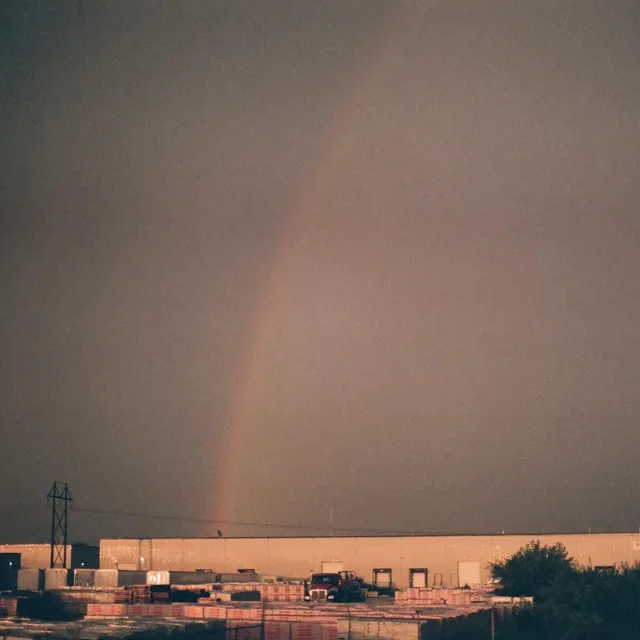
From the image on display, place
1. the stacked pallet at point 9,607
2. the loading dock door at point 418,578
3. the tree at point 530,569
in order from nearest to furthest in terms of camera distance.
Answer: the stacked pallet at point 9,607 → the tree at point 530,569 → the loading dock door at point 418,578

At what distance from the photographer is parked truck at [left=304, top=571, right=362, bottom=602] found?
192ft

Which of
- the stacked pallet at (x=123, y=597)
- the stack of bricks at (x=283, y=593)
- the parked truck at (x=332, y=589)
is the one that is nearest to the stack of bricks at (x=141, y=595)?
the stacked pallet at (x=123, y=597)

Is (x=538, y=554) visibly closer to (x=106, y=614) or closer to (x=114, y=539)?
(x=106, y=614)

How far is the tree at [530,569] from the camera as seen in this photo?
204 ft

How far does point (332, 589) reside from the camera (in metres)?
59.3

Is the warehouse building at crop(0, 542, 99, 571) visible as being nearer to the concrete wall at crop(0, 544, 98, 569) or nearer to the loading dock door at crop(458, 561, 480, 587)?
the concrete wall at crop(0, 544, 98, 569)

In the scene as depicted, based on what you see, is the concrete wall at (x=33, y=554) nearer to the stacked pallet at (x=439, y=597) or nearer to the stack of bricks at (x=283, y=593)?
the stack of bricks at (x=283, y=593)

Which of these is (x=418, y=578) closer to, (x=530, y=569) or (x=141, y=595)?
(x=530, y=569)

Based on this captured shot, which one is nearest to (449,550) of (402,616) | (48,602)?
(48,602)

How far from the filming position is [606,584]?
5141cm

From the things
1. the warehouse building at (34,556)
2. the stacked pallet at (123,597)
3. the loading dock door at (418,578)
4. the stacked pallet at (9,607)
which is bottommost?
the stacked pallet at (9,607)

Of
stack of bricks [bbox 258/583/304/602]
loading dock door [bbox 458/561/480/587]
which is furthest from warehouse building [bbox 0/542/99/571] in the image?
loading dock door [bbox 458/561/480/587]

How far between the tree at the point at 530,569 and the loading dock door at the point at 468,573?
386 centimetres

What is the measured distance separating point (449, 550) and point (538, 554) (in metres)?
8.32
